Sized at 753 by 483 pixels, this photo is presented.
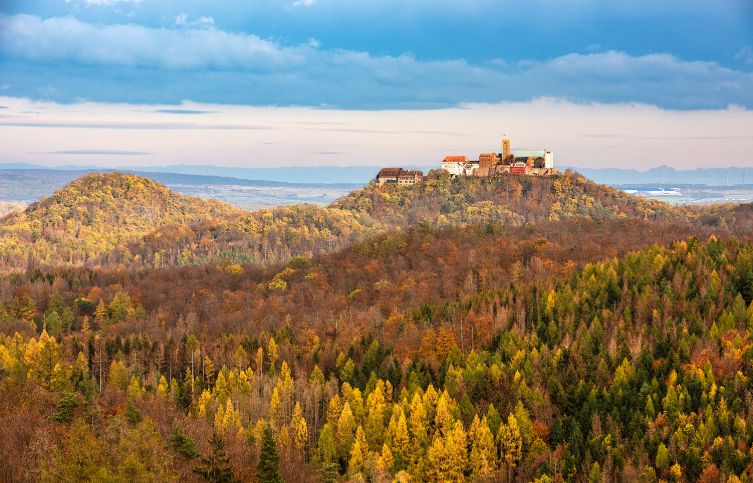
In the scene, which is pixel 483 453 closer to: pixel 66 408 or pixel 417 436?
pixel 417 436

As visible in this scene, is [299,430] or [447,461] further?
[299,430]

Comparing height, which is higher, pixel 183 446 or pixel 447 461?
pixel 183 446

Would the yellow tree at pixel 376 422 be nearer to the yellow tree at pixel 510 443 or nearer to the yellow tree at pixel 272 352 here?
the yellow tree at pixel 510 443

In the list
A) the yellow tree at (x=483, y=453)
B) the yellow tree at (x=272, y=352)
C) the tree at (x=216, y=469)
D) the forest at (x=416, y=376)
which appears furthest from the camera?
the yellow tree at (x=272, y=352)

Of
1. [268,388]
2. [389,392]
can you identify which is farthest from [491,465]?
[268,388]

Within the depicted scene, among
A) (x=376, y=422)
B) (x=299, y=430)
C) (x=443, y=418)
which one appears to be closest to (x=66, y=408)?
(x=299, y=430)

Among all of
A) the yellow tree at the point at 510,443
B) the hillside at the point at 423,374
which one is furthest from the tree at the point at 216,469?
the yellow tree at the point at 510,443

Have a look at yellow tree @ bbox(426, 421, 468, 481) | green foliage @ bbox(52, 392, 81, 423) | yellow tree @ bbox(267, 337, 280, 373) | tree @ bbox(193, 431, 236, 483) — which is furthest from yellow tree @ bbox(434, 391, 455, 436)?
green foliage @ bbox(52, 392, 81, 423)

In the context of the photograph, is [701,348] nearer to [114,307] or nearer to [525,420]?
[525,420]

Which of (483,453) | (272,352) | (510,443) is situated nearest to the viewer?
(483,453)
